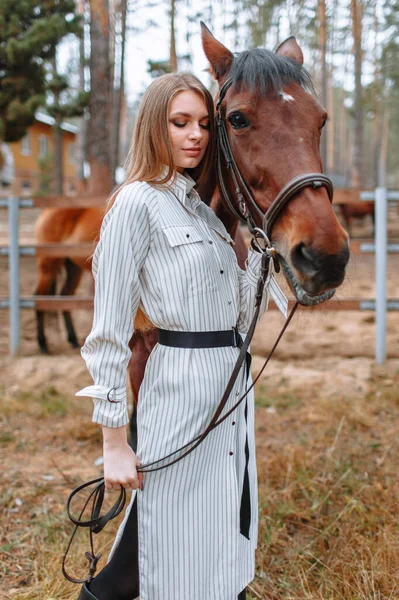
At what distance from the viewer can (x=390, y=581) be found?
196 cm

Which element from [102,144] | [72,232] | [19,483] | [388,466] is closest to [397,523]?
[388,466]

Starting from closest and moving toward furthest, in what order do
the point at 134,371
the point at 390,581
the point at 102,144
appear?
Answer: the point at 390,581 < the point at 134,371 < the point at 102,144

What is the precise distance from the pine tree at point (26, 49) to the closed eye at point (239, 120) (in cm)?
870

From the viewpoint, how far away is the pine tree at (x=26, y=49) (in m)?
8.97

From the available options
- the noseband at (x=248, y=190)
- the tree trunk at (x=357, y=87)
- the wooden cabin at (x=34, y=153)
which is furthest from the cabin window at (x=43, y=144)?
the noseband at (x=248, y=190)

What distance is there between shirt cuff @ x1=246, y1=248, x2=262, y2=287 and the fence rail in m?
3.35

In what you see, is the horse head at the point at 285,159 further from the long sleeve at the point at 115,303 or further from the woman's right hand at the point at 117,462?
the woman's right hand at the point at 117,462

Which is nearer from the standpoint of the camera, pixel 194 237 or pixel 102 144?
pixel 194 237

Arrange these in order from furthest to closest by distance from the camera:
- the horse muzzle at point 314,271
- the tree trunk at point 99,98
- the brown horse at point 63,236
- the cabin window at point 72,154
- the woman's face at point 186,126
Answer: the cabin window at point 72,154, the tree trunk at point 99,98, the brown horse at point 63,236, the woman's face at point 186,126, the horse muzzle at point 314,271

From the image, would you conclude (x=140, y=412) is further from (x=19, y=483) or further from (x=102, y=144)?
(x=102, y=144)

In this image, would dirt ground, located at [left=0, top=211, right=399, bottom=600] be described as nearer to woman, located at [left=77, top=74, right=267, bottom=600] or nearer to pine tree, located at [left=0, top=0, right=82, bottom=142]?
woman, located at [left=77, top=74, right=267, bottom=600]

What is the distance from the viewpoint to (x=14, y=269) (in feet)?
17.0

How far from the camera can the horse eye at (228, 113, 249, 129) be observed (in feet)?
5.13

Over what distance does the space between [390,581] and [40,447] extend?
2.42 meters
